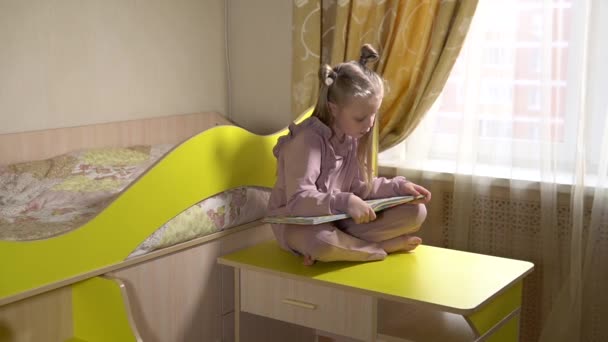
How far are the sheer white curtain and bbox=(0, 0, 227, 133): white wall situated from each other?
3.24 feet

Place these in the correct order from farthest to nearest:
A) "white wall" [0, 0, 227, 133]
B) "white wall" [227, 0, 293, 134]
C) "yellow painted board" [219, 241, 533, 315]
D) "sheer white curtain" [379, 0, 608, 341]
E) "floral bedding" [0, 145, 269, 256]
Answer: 1. "white wall" [227, 0, 293, 134]
2. "white wall" [0, 0, 227, 133]
3. "sheer white curtain" [379, 0, 608, 341]
4. "floral bedding" [0, 145, 269, 256]
5. "yellow painted board" [219, 241, 533, 315]

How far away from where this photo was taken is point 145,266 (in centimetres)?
209

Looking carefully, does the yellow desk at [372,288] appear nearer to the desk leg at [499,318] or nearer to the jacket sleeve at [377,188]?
the desk leg at [499,318]

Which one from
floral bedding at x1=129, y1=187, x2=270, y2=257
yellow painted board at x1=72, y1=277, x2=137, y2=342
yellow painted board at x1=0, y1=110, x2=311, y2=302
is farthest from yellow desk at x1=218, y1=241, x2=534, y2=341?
yellow painted board at x1=72, y1=277, x2=137, y2=342

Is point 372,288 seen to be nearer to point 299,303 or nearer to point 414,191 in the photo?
point 299,303

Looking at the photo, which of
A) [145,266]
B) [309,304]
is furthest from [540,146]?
[145,266]

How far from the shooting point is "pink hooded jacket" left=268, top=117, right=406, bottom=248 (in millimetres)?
2055

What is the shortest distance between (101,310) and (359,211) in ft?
2.25

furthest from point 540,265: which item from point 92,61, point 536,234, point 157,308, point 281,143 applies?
point 92,61

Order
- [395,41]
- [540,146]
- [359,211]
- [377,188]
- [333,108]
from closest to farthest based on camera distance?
1. [359,211]
2. [333,108]
3. [377,188]
4. [540,146]
5. [395,41]

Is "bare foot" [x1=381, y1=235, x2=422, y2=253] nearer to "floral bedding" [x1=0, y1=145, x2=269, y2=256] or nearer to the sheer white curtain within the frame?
"floral bedding" [x1=0, y1=145, x2=269, y2=256]

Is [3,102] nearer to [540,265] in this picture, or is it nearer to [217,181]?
[217,181]

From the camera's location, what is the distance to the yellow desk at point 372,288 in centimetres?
191

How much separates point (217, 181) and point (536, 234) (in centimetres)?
112
